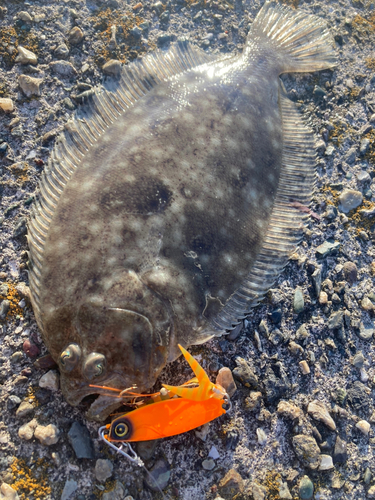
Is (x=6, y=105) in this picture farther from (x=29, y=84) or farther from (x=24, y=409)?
(x=24, y=409)

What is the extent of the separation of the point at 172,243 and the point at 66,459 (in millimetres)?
1425

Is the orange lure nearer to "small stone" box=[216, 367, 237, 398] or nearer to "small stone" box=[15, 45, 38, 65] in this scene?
"small stone" box=[216, 367, 237, 398]

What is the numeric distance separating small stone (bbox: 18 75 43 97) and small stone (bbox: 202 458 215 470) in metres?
2.96

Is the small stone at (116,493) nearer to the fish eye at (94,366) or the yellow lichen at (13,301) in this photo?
the fish eye at (94,366)

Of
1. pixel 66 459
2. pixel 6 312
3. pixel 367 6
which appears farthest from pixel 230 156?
A: pixel 367 6

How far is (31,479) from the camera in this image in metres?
2.12

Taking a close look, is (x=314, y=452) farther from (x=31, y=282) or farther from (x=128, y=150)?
(x=128, y=150)

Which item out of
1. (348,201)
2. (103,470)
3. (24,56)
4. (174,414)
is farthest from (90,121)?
(103,470)

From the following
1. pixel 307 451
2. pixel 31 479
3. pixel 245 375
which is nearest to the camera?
pixel 31 479

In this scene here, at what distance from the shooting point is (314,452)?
2344mm

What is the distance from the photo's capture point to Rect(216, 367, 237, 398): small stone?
2.40 metres

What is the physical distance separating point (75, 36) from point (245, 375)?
9.97 ft

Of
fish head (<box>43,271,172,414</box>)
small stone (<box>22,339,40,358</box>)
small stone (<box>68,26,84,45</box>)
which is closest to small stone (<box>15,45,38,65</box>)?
small stone (<box>68,26,84,45</box>)

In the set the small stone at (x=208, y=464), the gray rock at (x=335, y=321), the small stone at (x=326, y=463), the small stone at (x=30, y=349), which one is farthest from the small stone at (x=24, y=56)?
the small stone at (x=326, y=463)
